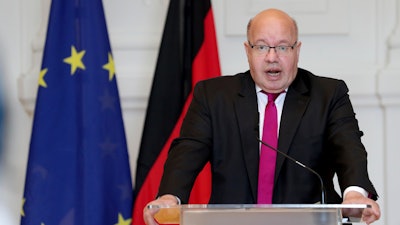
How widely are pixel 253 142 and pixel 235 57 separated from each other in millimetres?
1731

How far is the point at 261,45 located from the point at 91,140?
1570 millimetres

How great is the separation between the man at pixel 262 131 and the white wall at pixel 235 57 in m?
1.53

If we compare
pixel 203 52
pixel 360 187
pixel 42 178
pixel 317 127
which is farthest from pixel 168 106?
pixel 360 187

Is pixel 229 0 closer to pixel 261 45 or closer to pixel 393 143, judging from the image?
pixel 393 143

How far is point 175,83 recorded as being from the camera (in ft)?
15.2

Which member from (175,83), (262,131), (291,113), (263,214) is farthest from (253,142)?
(175,83)

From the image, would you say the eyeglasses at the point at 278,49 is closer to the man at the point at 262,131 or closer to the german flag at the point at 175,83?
the man at the point at 262,131

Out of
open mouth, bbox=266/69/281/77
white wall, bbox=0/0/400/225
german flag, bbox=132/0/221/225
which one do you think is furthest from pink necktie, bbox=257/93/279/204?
white wall, bbox=0/0/400/225

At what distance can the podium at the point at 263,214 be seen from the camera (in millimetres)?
2449

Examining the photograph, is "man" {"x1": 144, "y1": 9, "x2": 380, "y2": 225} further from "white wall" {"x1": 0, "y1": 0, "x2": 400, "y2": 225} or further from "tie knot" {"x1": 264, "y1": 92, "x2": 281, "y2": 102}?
"white wall" {"x1": 0, "y1": 0, "x2": 400, "y2": 225}

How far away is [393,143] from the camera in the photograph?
481 centimetres

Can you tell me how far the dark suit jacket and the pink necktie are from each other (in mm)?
22

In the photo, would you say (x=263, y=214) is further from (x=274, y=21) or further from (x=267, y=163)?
(x=274, y=21)

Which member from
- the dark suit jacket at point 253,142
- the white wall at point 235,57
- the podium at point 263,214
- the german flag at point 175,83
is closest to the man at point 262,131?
the dark suit jacket at point 253,142
